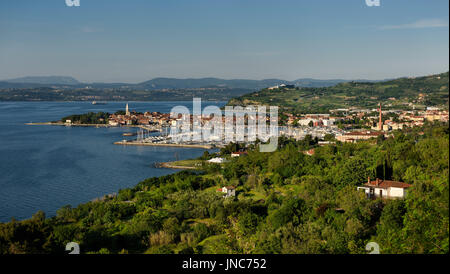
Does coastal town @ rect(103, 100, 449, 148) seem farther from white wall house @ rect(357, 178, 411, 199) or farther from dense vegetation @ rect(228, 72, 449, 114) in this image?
white wall house @ rect(357, 178, 411, 199)

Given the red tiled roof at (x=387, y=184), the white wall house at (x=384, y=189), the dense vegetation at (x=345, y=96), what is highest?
the dense vegetation at (x=345, y=96)

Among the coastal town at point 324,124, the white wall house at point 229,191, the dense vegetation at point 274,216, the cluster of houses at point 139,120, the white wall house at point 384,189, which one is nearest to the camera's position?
the dense vegetation at point 274,216

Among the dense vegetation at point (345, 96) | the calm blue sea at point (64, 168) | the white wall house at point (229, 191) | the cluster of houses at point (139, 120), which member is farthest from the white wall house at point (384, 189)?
the dense vegetation at point (345, 96)

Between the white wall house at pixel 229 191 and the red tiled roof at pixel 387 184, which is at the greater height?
the red tiled roof at pixel 387 184

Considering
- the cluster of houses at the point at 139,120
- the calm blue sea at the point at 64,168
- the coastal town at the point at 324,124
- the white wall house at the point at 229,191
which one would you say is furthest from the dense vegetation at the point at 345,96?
the white wall house at the point at 229,191

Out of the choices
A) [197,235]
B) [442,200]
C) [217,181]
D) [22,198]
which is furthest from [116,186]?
[442,200]

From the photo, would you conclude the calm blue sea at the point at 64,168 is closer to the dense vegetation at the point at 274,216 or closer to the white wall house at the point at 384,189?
the dense vegetation at the point at 274,216

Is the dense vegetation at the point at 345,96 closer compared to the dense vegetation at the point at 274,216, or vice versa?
the dense vegetation at the point at 274,216

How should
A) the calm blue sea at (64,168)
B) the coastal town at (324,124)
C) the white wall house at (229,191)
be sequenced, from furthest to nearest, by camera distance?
the coastal town at (324,124), the calm blue sea at (64,168), the white wall house at (229,191)

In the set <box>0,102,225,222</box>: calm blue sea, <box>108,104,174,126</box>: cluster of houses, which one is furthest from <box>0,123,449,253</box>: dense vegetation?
<box>108,104,174,126</box>: cluster of houses

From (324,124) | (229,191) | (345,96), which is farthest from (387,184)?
(345,96)
